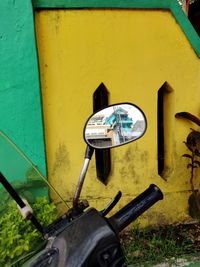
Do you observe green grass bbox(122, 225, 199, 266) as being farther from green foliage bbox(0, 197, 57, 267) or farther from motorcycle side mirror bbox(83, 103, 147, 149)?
motorcycle side mirror bbox(83, 103, 147, 149)

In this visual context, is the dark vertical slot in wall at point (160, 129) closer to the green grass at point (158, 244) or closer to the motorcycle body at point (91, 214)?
the green grass at point (158, 244)

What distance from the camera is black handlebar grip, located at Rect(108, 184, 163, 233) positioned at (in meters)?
1.13

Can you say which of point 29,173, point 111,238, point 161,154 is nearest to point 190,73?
point 161,154

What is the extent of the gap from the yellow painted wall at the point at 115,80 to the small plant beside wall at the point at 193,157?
76mm

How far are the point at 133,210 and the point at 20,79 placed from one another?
5.83 ft

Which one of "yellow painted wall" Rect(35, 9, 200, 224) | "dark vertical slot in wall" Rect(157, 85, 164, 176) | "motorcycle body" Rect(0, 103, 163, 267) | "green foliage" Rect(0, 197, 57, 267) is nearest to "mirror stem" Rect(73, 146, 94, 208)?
"motorcycle body" Rect(0, 103, 163, 267)

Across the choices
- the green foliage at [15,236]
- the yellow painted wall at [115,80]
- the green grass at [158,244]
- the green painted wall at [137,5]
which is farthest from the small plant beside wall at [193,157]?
the green foliage at [15,236]

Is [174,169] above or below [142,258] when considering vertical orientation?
above

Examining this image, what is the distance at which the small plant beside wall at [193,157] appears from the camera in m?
3.05

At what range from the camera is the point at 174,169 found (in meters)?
3.25

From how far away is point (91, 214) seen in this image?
110 cm

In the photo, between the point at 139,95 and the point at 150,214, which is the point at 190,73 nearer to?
the point at 139,95

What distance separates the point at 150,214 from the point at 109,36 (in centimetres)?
163

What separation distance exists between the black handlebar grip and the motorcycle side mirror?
20 cm
